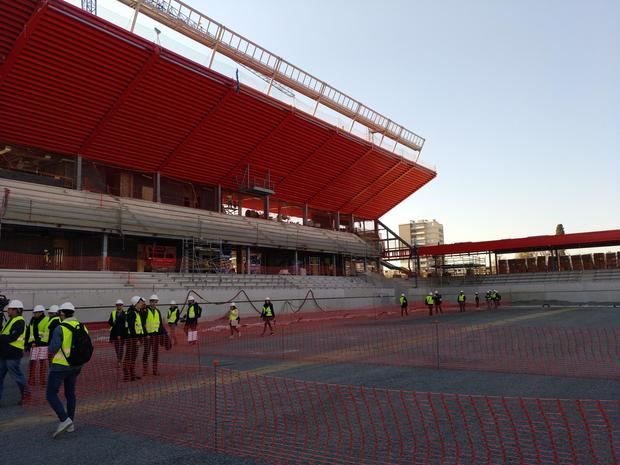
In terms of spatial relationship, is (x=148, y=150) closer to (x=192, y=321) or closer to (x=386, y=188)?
(x=192, y=321)

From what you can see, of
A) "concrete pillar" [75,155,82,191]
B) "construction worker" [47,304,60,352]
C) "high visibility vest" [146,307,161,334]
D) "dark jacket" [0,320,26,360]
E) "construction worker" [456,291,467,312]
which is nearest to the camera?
"dark jacket" [0,320,26,360]

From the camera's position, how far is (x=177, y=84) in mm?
27844

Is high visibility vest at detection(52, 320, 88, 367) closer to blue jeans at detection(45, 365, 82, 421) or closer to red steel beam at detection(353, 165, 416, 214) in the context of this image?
blue jeans at detection(45, 365, 82, 421)

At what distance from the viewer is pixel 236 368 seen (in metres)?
12.1

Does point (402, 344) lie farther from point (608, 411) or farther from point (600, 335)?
point (608, 411)

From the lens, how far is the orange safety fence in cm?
552

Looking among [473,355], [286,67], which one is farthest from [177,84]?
[473,355]

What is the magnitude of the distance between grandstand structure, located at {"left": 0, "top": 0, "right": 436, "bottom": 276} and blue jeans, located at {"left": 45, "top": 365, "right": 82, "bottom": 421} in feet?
59.1

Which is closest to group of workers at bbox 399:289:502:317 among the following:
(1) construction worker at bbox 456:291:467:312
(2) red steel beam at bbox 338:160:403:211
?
(1) construction worker at bbox 456:291:467:312

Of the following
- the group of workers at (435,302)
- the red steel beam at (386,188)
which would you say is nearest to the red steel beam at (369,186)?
the red steel beam at (386,188)

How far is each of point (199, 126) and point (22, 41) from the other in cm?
1156

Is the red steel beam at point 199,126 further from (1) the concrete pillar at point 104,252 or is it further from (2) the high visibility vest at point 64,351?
(2) the high visibility vest at point 64,351

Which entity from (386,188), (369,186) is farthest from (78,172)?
(386,188)

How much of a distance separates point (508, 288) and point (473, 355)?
4050cm
